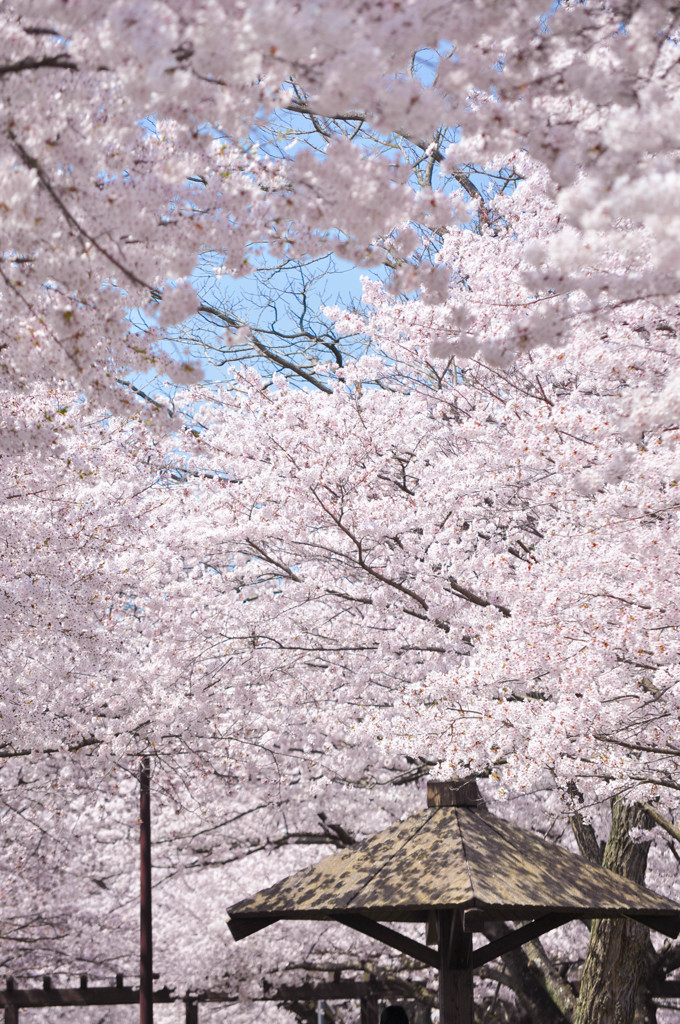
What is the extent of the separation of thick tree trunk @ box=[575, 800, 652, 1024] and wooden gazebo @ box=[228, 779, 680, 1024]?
10.3 feet

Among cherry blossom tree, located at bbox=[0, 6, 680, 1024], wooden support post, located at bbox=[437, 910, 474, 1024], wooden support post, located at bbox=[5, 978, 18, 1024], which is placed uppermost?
cherry blossom tree, located at bbox=[0, 6, 680, 1024]

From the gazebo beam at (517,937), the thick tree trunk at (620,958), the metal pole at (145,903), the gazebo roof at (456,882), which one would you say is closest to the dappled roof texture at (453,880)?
the gazebo roof at (456,882)

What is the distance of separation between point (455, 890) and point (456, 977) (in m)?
0.98

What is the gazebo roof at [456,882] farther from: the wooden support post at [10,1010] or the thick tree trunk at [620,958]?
the wooden support post at [10,1010]

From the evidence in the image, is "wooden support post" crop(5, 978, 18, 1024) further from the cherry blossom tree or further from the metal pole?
the metal pole

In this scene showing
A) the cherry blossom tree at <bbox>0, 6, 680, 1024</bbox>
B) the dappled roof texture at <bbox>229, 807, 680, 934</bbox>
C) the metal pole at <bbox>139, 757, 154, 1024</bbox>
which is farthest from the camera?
the metal pole at <bbox>139, 757, 154, 1024</bbox>

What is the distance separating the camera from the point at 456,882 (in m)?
5.14

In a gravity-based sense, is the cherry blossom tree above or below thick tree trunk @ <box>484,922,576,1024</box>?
above

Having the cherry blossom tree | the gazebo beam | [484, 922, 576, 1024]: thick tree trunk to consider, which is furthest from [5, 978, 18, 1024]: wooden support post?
the gazebo beam

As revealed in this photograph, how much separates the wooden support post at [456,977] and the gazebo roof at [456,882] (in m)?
0.25

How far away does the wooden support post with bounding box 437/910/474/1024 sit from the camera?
5.66 m

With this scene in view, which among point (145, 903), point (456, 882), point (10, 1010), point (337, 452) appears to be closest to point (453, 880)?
point (456, 882)

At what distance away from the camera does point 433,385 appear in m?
9.84

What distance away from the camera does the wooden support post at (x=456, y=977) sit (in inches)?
223
